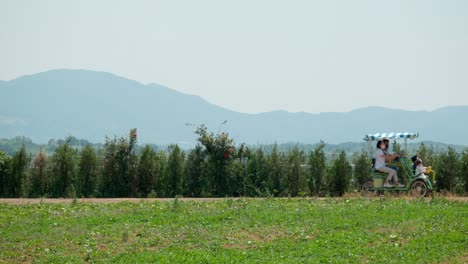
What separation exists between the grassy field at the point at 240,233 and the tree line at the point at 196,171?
711 cm

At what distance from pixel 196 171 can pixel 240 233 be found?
1185 centimetres

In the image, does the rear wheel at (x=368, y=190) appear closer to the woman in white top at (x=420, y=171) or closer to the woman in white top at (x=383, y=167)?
the woman in white top at (x=383, y=167)

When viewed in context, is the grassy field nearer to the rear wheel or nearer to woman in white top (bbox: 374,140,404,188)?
woman in white top (bbox: 374,140,404,188)

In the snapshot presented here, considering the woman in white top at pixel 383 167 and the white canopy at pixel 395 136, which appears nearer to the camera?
the woman in white top at pixel 383 167

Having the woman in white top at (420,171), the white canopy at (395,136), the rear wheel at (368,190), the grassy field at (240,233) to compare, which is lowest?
the grassy field at (240,233)

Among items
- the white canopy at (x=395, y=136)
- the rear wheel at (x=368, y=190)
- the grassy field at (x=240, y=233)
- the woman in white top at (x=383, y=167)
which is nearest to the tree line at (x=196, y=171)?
the rear wheel at (x=368, y=190)

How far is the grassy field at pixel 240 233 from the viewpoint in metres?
11.8

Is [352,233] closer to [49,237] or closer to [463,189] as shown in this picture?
[49,237]

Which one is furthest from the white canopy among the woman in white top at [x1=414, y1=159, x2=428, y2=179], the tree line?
the tree line

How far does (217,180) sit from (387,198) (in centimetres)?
747

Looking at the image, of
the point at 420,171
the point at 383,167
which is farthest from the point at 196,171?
the point at 420,171

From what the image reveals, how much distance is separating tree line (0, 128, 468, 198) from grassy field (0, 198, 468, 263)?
23.3ft

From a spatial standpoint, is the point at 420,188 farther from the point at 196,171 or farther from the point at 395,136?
the point at 196,171

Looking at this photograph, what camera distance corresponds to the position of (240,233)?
13.6 meters
